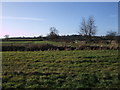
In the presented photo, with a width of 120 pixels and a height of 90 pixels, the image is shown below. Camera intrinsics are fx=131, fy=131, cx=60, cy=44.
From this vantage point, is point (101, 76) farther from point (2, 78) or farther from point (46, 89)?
point (2, 78)

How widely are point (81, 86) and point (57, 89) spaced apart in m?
1.01

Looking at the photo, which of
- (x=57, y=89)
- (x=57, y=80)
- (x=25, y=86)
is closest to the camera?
(x=57, y=89)

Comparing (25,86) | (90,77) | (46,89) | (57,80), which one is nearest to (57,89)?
(46,89)

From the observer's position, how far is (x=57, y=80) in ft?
19.7

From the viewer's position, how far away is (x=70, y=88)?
5.27 metres

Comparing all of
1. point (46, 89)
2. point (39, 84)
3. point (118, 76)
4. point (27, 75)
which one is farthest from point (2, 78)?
point (118, 76)

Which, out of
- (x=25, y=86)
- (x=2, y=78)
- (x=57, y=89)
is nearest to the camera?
(x=57, y=89)

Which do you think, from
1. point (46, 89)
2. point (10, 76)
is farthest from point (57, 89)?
point (10, 76)

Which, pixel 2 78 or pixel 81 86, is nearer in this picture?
pixel 81 86

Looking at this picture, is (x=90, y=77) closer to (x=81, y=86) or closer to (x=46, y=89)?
(x=81, y=86)

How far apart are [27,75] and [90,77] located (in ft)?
10.5

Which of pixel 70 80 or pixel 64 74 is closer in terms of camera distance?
pixel 70 80

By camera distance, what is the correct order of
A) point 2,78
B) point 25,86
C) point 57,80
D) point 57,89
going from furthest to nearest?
point 2,78 → point 57,80 → point 25,86 → point 57,89

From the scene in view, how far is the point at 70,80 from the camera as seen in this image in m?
6.05
